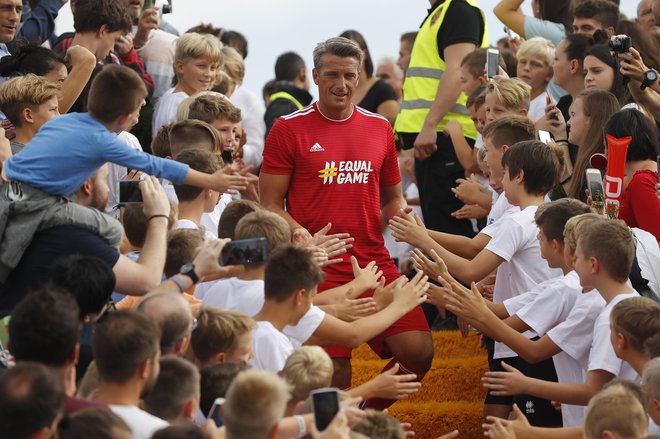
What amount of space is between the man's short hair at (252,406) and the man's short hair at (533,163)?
10.1ft

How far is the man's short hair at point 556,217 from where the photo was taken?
593cm

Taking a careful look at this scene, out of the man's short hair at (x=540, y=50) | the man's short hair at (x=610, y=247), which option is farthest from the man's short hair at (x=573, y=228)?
the man's short hair at (x=540, y=50)

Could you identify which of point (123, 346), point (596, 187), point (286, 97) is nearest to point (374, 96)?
point (286, 97)

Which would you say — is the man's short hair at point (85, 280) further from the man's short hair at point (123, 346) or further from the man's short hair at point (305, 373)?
the man's short hair at point (305, 373)

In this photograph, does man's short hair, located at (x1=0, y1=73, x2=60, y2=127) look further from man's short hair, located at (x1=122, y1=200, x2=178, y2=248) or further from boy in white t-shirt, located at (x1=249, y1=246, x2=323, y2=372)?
boy in white t-shirt, located at (x1=249, y1=246, x2=323, y2=372)

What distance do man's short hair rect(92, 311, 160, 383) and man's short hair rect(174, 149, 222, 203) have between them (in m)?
2.10

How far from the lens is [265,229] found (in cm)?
555

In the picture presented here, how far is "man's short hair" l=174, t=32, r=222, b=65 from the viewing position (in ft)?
27.0

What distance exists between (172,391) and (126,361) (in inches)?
9.2

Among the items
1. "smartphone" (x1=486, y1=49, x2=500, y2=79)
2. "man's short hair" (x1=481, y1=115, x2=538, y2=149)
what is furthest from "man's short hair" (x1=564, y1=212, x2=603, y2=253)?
"smartphone" (x1=486, y1=49, x2=500, y2=79)

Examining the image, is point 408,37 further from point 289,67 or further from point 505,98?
point 505,98

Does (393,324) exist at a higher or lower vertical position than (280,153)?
lower

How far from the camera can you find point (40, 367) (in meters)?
3.58

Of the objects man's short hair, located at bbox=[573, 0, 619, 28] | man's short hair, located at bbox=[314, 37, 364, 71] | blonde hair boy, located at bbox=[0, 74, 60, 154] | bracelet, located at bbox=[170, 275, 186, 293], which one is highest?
man's short hair, located at bbox=[573, 0, 619, 28]
